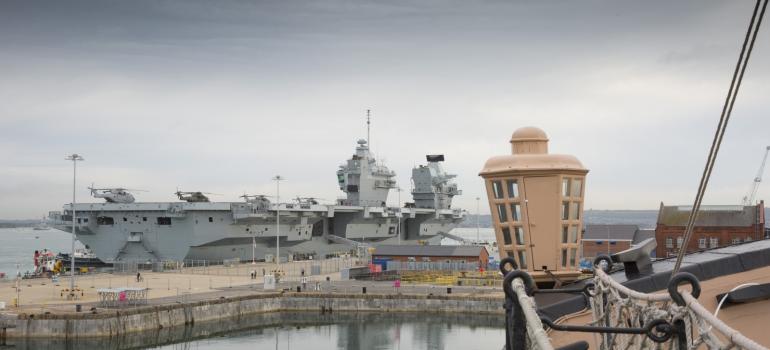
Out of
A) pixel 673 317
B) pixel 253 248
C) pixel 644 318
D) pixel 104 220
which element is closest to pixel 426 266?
pixel 253 248

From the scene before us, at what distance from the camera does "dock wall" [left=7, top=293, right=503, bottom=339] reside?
3647 centimetres

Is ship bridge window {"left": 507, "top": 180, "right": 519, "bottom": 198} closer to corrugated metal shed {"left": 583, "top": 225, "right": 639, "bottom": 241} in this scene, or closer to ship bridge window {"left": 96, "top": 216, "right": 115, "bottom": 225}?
corrugated metal shed {"left": 583, "top": 225, "right": 639, "bottom": 241}

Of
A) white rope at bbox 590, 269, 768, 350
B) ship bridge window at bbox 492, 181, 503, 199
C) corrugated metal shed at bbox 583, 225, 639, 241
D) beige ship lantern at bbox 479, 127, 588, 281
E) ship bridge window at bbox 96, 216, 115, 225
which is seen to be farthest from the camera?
corrugated metal shed at bbox 583, 225, 639, 241

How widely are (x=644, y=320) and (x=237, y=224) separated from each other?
6087 cm

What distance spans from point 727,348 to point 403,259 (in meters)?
57.8

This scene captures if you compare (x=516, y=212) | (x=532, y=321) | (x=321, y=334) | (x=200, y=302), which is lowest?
(x=321, y=334)

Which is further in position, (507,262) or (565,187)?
(565,187)

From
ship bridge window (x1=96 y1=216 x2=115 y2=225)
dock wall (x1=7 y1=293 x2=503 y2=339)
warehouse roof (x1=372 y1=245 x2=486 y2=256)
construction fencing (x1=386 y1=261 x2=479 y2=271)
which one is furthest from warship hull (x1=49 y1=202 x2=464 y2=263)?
dock wall (x1=7 y1=293 x2=503 y2=339)

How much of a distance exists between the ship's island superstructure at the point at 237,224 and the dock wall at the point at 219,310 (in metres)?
17.5

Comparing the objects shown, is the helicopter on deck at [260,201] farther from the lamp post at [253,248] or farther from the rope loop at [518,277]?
the rope loop at [518,277]

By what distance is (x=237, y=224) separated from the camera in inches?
2549

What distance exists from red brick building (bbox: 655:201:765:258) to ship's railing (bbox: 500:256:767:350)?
5158 centimetres

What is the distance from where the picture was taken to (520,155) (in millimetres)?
11961

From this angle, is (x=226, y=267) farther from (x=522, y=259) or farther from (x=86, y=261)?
(x=522, y=259)
